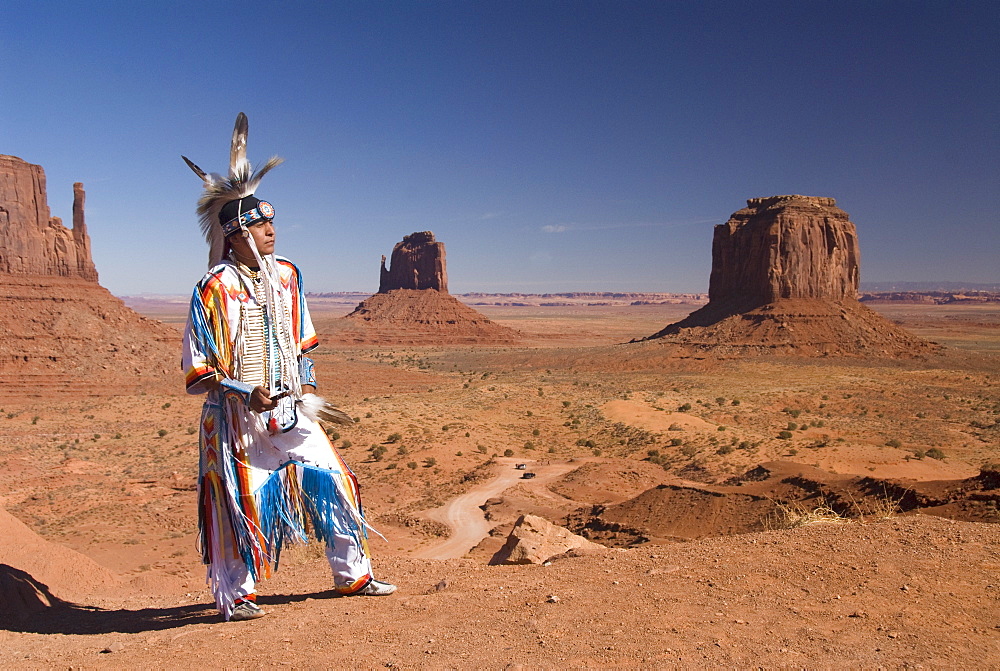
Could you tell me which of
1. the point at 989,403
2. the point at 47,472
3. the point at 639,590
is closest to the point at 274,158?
the point at 639,590

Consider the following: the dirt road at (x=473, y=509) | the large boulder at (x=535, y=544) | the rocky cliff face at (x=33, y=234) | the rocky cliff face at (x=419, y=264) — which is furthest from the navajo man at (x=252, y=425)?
the rocky cliff face at (x=419, y=264)

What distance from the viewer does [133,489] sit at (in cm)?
1502

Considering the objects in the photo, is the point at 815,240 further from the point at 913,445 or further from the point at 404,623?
the point at 404,623

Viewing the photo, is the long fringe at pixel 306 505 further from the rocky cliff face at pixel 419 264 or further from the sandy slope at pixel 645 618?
the rocky cliff face at pixel 419 264

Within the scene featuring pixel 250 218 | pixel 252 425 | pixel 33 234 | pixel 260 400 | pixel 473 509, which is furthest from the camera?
pixel 33 234

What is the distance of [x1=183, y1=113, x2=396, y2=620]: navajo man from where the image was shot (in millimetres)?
4715

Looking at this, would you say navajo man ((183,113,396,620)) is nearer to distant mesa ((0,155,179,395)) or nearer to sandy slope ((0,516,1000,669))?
sandy slope ((0,516,1000,669))

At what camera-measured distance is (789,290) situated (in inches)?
2210

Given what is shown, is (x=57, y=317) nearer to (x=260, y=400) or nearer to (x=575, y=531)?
(x=575, y=531)

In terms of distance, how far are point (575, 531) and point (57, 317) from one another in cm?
3527

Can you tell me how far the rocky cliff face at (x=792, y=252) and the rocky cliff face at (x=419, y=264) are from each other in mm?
44702

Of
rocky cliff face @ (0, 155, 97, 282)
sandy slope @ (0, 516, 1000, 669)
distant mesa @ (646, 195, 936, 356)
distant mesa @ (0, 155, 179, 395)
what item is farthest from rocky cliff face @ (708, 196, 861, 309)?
sandy slope @ (0, 516, 1000, 669)

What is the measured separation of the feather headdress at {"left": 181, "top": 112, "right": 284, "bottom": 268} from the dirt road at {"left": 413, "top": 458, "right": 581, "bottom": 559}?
575 centimetres

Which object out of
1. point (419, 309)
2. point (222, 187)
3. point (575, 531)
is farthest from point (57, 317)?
point (419, 309)
